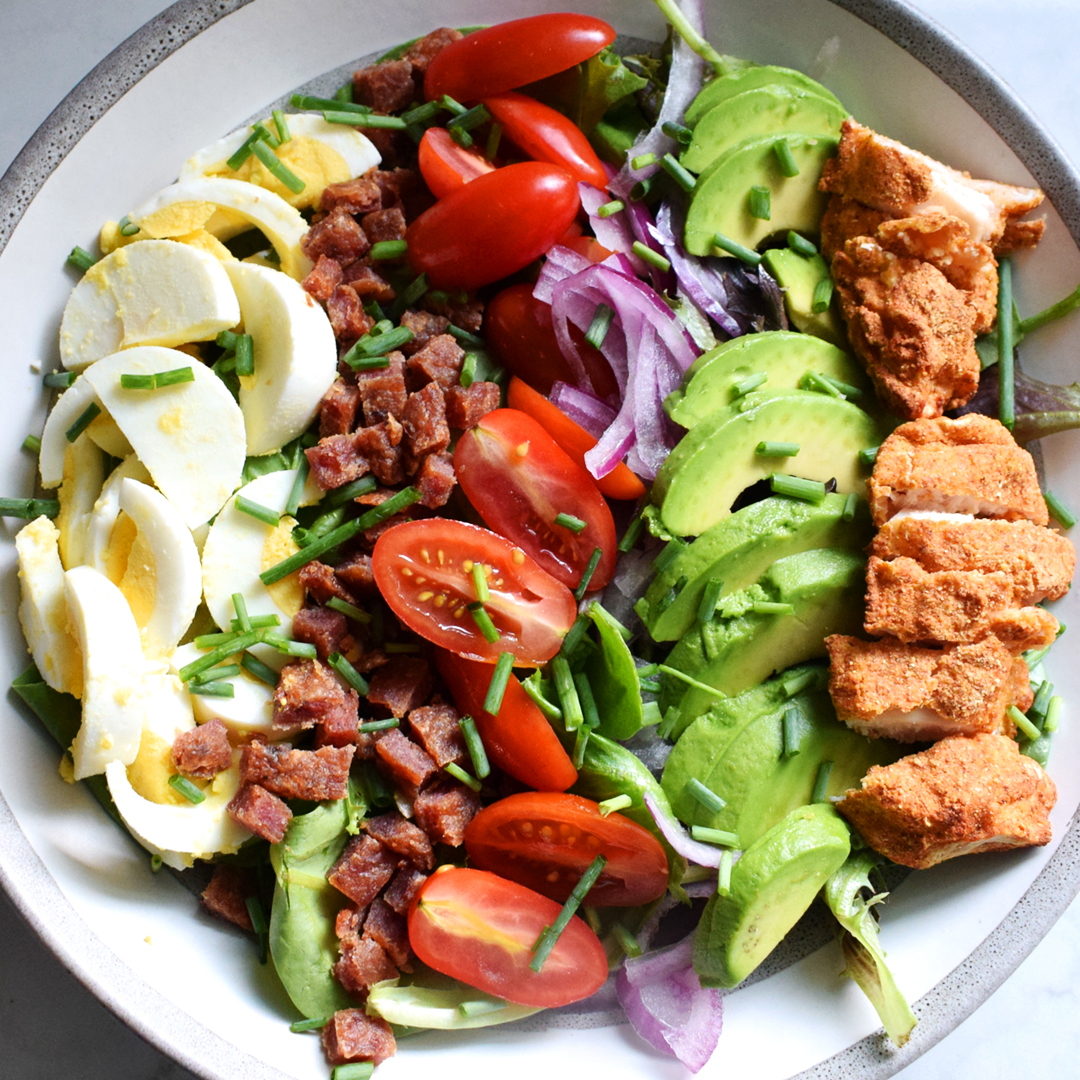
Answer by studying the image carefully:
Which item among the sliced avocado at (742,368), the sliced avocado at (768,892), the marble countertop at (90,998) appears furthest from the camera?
the marble countertop at (90,998)

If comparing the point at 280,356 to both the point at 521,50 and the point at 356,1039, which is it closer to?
the point at 521,50

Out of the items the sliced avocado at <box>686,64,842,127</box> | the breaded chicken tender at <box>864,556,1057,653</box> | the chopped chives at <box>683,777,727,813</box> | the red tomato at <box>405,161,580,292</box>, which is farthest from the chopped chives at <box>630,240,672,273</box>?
the chopped chives at <box>683,777,727,813</box>

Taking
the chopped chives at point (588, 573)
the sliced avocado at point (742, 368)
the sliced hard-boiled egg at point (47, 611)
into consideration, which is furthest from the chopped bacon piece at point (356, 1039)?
the sliced avocado at point (742, 368)

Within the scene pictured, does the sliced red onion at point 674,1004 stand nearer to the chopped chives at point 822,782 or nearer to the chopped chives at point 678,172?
the chopped chives at point 822,782

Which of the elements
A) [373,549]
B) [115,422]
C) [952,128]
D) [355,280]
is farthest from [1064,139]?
[115,422]

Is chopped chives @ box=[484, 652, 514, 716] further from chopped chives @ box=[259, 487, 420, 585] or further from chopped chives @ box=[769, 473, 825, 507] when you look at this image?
chopped chives @ box=[769, 473, 825, 507]

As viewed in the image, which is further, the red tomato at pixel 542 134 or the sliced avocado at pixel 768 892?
the red tomato at pixel 542 134

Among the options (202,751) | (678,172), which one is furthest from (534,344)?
(202,751)
